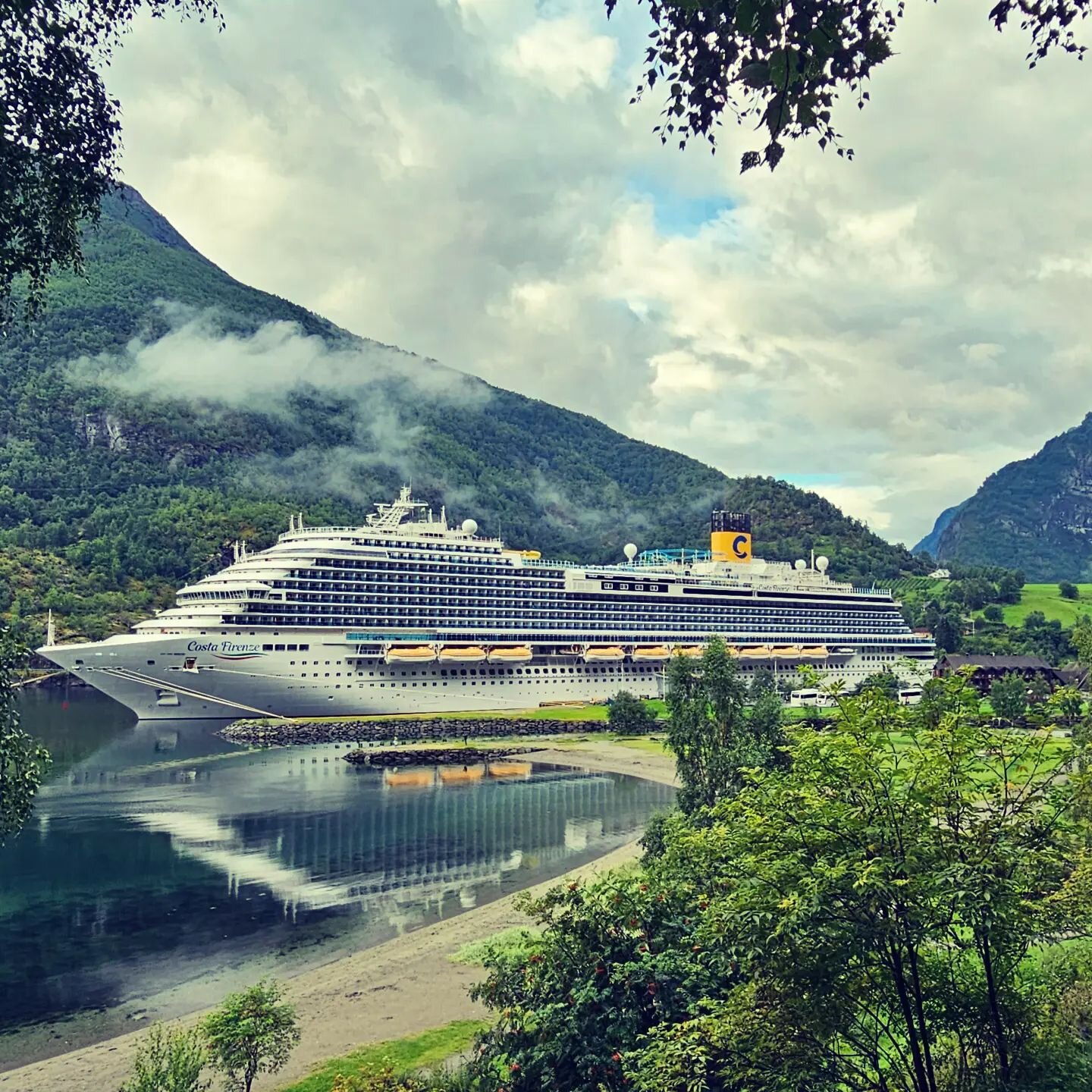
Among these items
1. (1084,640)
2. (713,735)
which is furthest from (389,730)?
(1084,640)

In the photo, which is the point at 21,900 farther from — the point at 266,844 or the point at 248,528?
the point at 248,528

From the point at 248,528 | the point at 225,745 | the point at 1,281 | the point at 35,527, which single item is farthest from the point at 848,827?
the point at 35,527

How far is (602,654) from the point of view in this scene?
7831 cm

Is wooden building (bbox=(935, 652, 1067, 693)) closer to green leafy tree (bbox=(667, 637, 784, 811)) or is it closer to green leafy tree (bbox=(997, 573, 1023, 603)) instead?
green leafy tree (bbox=(997, 573, 1023, 603))

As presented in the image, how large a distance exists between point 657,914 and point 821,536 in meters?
163

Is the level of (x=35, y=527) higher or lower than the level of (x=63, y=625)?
higher

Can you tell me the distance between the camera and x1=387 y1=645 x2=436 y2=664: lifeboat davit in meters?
67.3

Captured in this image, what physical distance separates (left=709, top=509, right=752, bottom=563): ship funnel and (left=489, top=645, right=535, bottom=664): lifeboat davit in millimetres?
27780

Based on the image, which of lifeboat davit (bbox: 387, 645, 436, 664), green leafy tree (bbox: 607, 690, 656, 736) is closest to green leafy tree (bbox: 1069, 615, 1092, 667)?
green leafy tree (bbox: 607, 690, 656, 736)

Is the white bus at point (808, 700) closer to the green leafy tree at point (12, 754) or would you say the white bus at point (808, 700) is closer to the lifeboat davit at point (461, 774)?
the lifeboat davit at point (461, 774)

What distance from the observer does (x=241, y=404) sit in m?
195

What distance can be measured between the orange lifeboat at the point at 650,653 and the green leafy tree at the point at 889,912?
70.6 meters

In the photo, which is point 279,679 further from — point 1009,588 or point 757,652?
point 1009,588

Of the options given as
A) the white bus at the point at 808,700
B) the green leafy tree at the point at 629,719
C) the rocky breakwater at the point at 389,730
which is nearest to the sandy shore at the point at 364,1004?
the rocky breakwater at the point at 389,730
